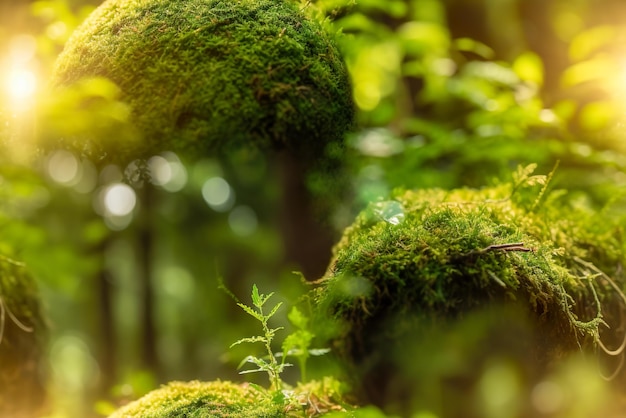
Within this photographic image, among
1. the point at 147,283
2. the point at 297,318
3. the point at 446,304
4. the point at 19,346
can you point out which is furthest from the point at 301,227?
the point at 147,283

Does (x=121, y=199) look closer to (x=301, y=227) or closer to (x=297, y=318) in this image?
(x=301, y=227)

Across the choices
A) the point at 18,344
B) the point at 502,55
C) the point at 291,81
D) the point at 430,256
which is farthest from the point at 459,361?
the point at 502,55

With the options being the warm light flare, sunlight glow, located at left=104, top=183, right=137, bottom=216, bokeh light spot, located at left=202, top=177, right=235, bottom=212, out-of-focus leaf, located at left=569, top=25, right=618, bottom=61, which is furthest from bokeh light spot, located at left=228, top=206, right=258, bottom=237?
the warm light flare

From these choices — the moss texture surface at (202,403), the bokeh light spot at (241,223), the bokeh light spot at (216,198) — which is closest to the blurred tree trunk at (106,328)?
the bokeh light spot at (216,198)

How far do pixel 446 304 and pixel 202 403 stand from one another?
3.10ft

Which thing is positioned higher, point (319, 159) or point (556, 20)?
point (556, 20)

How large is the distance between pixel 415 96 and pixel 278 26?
108 inches

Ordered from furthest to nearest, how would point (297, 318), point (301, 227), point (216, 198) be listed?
point (216, 198), point (301, 227), point (297, 318)

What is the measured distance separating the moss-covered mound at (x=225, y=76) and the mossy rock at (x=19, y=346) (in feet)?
Result: 4.30

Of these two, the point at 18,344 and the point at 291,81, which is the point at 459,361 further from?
the point at 18,344

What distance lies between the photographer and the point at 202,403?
6.13 feet

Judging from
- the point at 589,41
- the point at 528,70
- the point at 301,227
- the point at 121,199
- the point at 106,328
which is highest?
the point at 121,199

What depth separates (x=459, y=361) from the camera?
5.62ft

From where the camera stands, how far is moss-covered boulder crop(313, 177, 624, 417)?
160cm
